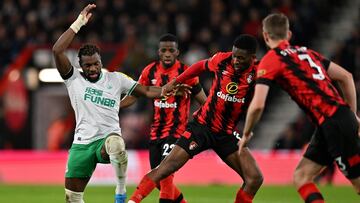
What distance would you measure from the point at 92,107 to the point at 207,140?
1.40 m

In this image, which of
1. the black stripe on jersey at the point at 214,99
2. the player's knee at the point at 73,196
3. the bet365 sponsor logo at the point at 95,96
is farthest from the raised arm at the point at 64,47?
the black stripe on jersey at the point at 214,99

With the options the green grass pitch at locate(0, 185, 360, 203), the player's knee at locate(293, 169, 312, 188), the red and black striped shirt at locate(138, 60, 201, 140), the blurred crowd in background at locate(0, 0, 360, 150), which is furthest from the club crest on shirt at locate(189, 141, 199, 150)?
the blurred crowd in background at locate(0, 0, 360, 150)

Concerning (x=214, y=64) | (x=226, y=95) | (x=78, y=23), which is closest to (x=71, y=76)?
(x=78, y=23)

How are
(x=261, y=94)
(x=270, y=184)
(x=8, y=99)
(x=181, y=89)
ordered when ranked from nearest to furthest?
(x=261, y=94)
(x=181, y=89)
(x=270, y=184)
(x=8, y=99)

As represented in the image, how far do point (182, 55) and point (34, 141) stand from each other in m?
4.28

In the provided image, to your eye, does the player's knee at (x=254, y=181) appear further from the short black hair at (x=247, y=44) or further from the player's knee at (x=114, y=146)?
the player's knee at (x=114, y=146)

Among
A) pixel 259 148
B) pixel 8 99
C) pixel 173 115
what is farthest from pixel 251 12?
pixel 173 115

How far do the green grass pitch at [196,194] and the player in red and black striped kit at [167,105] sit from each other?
3.42 metres

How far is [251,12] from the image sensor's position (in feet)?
73.5

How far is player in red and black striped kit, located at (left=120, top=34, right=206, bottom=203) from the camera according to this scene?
452 inches

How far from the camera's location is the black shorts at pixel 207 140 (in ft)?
34.0

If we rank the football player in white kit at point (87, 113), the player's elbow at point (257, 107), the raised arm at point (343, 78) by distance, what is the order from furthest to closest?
the football player in white kit at point (87, 113) → the raised arm at point (343, 78) → the player's elbow at point (257, 107)

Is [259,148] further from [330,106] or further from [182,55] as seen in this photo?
[330,106]

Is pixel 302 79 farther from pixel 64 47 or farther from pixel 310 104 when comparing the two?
pixel 64 47
